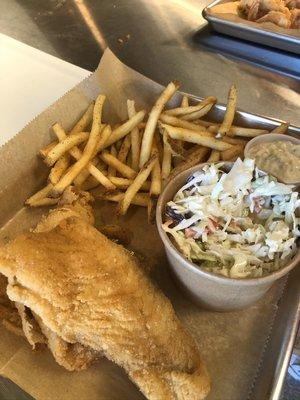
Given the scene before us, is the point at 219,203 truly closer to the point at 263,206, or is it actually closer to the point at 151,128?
the point at 263,206

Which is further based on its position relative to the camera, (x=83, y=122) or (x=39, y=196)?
(x=83, y=122)

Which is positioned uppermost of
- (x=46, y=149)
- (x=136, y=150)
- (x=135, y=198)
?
(x=46, y=149)

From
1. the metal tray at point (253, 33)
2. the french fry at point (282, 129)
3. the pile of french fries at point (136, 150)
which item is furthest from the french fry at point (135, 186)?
the metal tray at point (253, 33)

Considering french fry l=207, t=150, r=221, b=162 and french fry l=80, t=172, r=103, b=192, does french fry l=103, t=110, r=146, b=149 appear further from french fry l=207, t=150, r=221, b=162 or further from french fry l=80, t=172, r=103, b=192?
french fry l=207, t=150, r=221, b=162

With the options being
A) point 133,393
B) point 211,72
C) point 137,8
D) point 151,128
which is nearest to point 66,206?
point 151,128

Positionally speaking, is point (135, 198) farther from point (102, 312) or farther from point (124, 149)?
point (102, 312)

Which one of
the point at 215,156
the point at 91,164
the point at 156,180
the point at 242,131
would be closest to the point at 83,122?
the point at 91,164
